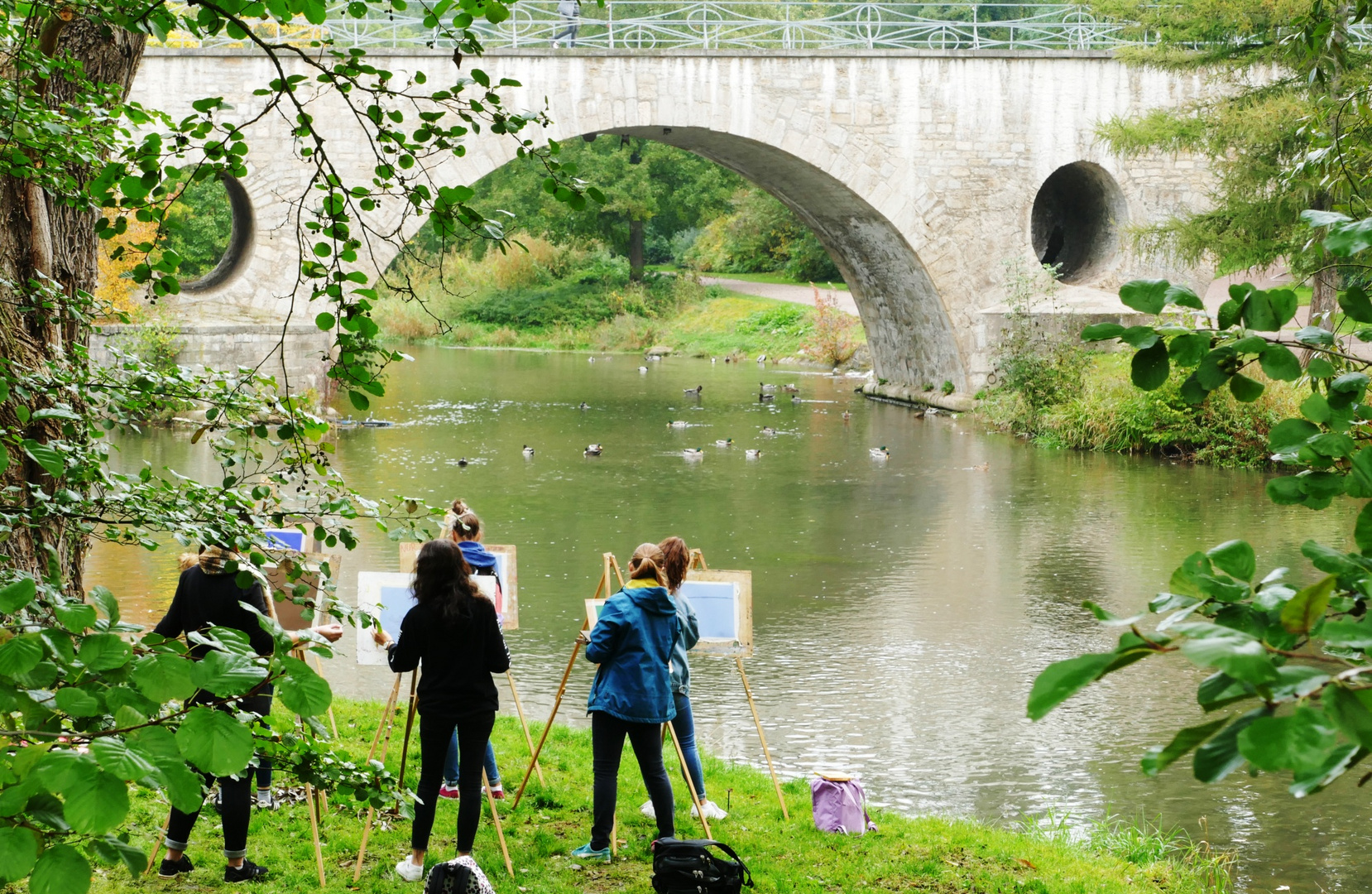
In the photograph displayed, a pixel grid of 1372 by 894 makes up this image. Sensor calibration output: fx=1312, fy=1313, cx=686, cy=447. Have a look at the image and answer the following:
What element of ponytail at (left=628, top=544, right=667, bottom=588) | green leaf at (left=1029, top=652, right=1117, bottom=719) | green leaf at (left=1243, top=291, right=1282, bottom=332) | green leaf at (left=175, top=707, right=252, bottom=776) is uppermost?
green leaf at (left=1243, top=291, right=1282, bottom=332)

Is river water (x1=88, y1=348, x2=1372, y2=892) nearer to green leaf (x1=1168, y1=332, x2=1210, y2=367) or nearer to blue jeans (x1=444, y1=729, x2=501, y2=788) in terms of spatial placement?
blue jeans (x1=444, y1=729, x2=501, y2=788)

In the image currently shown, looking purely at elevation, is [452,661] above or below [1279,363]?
below

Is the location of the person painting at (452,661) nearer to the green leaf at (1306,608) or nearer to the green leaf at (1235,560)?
the green leaf at (1235,560)

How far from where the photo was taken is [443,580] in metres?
4.79

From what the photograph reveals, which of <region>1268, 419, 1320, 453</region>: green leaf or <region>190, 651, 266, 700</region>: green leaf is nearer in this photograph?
<region>190, 651, 266, 700</region>: green leaf

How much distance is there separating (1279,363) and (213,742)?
1583 millimetres

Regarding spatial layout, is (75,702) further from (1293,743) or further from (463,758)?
(463,758)

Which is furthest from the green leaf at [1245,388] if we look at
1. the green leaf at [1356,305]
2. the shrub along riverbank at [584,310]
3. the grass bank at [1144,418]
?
the shrub along riverbank at [584,310]

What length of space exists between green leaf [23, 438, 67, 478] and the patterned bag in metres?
2.45

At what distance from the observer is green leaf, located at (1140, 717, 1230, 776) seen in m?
1.33

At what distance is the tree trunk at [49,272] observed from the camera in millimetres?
4082

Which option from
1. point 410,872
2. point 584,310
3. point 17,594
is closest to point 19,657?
point 17,594

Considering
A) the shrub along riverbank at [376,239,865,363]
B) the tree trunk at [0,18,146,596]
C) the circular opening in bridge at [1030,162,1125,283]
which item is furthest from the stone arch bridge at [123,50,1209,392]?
the tree trunk at [0,18,146,596]

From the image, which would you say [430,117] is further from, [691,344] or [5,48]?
[691,344]
